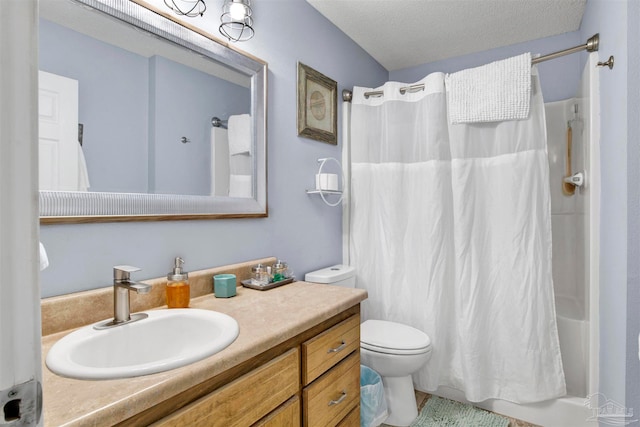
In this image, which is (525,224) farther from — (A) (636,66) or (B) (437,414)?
(B) (437,414)

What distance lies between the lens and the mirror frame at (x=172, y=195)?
1.07 meters

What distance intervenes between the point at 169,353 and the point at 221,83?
1.09m

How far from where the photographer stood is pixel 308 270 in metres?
2.05

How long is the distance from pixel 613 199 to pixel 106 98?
6.19 feet

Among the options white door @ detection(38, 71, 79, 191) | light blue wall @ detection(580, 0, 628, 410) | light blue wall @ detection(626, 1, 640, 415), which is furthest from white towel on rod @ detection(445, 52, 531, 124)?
white door @ detection(38, 71, 79, 191)

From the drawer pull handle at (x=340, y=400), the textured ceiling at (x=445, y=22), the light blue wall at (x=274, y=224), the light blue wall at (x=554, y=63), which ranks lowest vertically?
the drawer pull handle at (x=340, y=400)

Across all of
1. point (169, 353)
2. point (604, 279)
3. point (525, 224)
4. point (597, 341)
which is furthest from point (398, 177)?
point (169, 353)

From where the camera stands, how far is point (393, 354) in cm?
177

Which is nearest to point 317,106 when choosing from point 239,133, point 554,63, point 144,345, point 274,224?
point 239,133

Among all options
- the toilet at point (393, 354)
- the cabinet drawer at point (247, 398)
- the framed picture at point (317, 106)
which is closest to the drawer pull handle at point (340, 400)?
the cabinet drawer at point (247, 398)

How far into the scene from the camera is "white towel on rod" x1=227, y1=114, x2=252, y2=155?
1.57 meters

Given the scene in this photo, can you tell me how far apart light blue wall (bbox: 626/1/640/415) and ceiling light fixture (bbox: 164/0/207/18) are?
1.48 meters

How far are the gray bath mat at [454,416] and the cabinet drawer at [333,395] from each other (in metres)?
0.76

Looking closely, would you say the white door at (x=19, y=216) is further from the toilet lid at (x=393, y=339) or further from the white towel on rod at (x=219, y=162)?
the toilet lid at (x=393, y=339)
